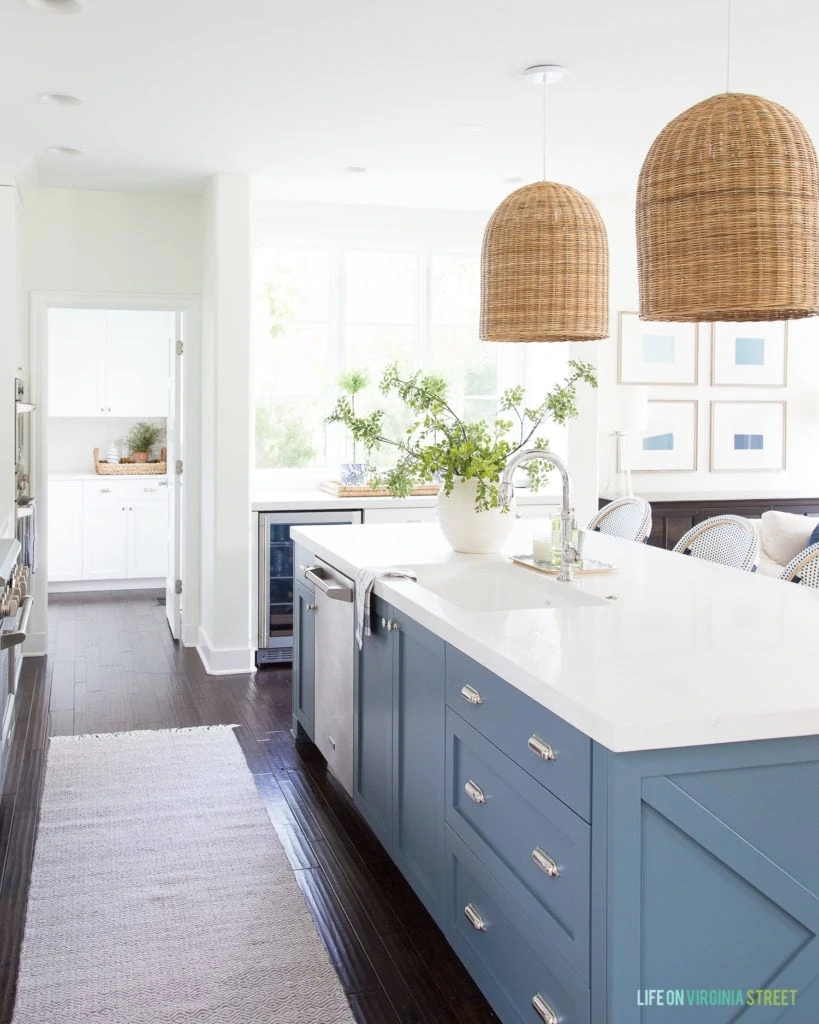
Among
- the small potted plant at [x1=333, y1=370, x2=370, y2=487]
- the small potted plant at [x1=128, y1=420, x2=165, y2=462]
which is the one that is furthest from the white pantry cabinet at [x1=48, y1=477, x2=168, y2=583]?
the small potted plant at [x1=333, y1=370, x2=370, y2=487]

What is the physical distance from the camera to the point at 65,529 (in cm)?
795

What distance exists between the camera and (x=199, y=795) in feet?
12.5

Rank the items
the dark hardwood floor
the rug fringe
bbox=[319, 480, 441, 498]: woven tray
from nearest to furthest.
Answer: the dark hardwood floor
the rug fringe
bbox=[319, 480, 441, 498]: woven tray

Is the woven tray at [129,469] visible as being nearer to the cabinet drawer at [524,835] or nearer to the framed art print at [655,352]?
the framed art print at [655,352]

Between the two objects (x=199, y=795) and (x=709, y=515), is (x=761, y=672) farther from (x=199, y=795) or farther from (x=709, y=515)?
(x=709, y=515)

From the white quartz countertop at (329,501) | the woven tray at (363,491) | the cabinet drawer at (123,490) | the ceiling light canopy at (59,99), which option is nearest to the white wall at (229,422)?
the white quartz countertop at (329,501)

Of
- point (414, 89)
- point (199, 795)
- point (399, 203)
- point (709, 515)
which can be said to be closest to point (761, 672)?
point (199, 795)

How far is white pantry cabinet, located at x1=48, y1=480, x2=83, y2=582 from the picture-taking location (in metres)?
7.93

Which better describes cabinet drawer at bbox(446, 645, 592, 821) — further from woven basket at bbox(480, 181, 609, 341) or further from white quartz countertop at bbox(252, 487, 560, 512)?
white quartz countertop at bbox(252, 487, 560, 512)

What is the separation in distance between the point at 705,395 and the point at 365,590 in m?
4.14

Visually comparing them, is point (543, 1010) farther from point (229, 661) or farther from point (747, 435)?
point (747, 435)

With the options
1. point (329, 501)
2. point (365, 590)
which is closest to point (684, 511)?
point (329, 501)

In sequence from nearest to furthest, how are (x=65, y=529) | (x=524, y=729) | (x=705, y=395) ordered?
(x=524, y=729)
(x=705, y=395)
(x=65, y=529)

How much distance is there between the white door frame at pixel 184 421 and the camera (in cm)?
580
